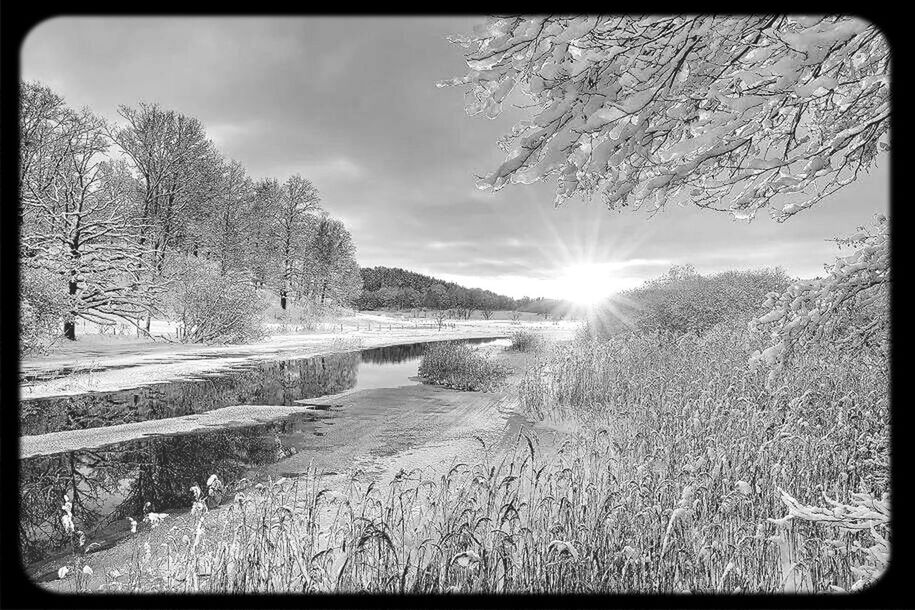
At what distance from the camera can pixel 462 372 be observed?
15523mm

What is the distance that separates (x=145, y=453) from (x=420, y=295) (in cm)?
7713

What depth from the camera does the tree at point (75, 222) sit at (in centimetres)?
1589

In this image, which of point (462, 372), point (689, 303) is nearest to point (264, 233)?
point (462, 372)

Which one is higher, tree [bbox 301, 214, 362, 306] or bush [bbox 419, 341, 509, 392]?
tree [bbox 301, 214, 362, 306]

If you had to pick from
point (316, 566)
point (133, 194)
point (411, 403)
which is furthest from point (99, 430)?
point (133, 194)

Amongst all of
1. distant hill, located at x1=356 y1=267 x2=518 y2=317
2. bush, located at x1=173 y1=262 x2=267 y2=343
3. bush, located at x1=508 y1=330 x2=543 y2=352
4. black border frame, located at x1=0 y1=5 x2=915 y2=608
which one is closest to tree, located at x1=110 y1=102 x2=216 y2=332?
bush, located at x1=173 y1=262 x2=267 y2=343

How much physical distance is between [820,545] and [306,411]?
886 centimetres

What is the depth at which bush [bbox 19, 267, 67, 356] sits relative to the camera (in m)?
12.2

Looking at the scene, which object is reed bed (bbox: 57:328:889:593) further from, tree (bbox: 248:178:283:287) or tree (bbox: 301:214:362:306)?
tree (bbox: 301:214:362:306)

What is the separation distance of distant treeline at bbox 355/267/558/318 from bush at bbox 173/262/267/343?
4795cm

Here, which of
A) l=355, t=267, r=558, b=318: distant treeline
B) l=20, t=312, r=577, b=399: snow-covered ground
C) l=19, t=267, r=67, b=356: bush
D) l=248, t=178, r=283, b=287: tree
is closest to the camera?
l=20, t=312, r=577, b=399: snow-covered ground

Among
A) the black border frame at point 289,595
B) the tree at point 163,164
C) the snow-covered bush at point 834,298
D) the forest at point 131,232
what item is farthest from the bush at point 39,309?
the snow-covered bush at point 834,298

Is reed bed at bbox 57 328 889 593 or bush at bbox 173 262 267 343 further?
bush at bbox 173 262 267 343
